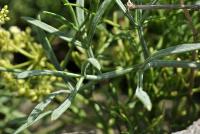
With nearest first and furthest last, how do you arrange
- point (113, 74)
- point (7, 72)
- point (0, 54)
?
point (113, 74) → point (7, 72) → point (0, 54)

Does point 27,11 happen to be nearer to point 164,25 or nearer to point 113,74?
point 164,25

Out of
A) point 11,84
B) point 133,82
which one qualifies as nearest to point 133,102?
point 133,82

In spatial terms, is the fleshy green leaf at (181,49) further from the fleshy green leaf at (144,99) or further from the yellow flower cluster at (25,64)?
the yellow flower cluster at (25,64)

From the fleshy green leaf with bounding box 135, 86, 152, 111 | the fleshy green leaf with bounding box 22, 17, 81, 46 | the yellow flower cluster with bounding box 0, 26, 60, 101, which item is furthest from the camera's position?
the yellow flower cluster with bounding box 0, 26, 60, 101

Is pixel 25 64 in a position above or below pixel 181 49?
below

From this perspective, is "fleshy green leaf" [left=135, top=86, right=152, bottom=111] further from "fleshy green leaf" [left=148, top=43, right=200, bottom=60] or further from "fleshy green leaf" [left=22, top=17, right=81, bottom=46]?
"fleshy green leaf" [left=22, top=17, right=81, bottom=46]

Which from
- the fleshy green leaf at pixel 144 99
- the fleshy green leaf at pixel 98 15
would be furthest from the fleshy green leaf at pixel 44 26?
the fleshy green leaf at pixel 144 99

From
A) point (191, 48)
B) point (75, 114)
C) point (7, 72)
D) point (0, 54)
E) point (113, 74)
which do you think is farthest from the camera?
point (0, 54)

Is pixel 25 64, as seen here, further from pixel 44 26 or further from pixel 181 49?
pixel 181 49

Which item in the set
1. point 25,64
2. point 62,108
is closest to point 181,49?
point 62,108

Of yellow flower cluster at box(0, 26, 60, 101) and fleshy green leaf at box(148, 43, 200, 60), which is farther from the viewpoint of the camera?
yellow flower cluster at box(0, 26, 60, 101)

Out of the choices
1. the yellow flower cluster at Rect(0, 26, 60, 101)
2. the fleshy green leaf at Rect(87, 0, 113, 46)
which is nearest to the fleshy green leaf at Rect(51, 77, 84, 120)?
the fleshy green leaf at Rect(87, 0, 113, 46)
